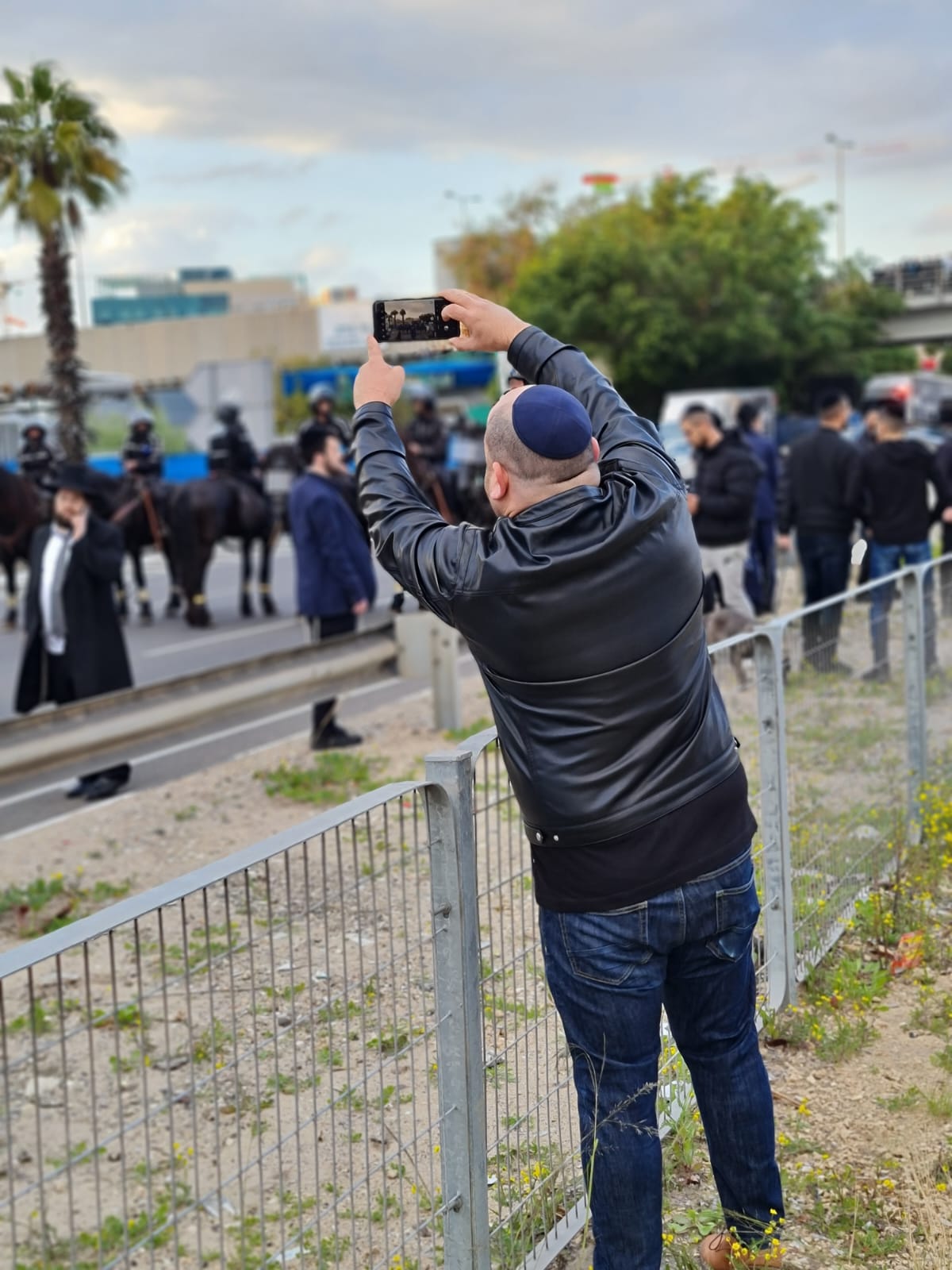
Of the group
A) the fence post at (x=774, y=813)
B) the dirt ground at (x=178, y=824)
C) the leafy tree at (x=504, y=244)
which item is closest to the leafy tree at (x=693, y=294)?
the leafy tree at (x=504, y=244)

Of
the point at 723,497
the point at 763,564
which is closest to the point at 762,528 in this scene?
the point at 763,564

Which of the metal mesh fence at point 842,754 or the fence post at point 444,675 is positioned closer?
the metal mesh fence at point 842,754

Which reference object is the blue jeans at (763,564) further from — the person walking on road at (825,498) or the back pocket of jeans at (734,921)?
the back pocket of jeans at (734,921)

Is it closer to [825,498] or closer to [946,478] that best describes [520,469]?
Answer: [825,498]

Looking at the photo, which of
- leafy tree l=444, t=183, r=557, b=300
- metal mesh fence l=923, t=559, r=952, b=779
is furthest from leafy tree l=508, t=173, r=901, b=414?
metal mesh fence l=923, t=559, r=952, b=779

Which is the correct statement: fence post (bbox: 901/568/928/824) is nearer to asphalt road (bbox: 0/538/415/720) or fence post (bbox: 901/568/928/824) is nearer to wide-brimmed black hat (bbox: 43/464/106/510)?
asphalt road (bbox: 0/538/415/720)

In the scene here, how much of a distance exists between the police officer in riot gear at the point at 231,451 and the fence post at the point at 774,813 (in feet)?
44.8

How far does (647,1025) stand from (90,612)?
6341 mm

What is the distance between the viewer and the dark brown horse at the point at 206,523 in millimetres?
16578

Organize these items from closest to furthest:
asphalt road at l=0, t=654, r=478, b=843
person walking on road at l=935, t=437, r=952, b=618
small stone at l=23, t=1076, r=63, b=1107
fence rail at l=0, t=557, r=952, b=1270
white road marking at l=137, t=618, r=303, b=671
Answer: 1. small stone at l=23, t=1076, r=63, b=1107
2. fence rail at l=0, t=557, r=952, b=1270
3. asphalt road at l=0, t=654, r=478, b=843
4. person walking on road at l=935, t=437, r=952, b=618
5. white road marking at l=137, t=618, r=303, b=671

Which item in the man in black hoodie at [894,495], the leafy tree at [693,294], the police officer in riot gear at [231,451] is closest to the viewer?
the man in black hoodie at [894,495]

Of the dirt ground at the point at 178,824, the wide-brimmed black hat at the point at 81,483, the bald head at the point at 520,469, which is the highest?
the bald head at the point at 520,469

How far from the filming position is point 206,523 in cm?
1666

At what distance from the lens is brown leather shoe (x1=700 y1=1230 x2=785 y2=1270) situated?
10.5ft
